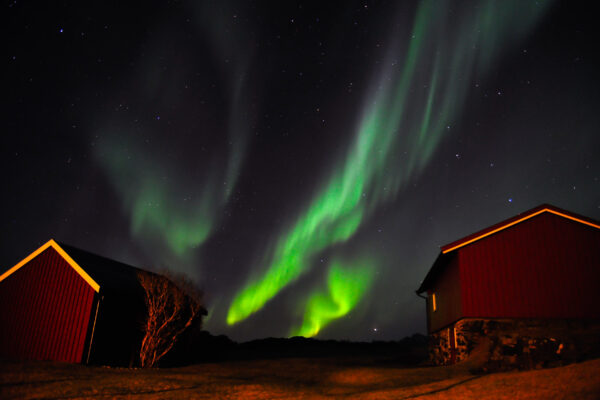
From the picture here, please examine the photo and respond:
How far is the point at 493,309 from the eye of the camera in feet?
64.0

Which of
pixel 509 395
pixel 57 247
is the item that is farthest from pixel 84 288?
pixel 509 395

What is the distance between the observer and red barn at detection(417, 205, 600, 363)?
19.3 meters

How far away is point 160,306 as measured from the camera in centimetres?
2112

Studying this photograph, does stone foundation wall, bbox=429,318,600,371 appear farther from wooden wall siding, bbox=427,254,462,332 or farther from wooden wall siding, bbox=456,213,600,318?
wooden wall siding, bbox=427,254,462,332

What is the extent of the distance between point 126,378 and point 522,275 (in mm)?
17653

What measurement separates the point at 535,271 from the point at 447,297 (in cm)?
508

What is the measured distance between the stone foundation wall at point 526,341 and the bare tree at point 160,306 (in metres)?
13.6

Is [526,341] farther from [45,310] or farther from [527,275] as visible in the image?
[45,310]

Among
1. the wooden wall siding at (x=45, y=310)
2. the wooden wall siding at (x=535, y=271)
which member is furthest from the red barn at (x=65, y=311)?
the wooden wall siding at (x=535, y=271)

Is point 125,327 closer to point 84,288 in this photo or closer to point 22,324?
point 84,288

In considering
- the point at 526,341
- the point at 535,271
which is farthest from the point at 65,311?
the point at 535,271

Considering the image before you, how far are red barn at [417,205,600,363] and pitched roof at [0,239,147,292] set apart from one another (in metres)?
16.7

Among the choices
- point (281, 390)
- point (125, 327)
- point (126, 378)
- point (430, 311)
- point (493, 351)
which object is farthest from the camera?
point (430, 311)

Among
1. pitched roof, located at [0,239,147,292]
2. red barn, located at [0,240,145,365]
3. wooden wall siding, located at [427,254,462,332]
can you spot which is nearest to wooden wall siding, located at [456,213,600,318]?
wooden wall siding, located at [427,254,462,332]
